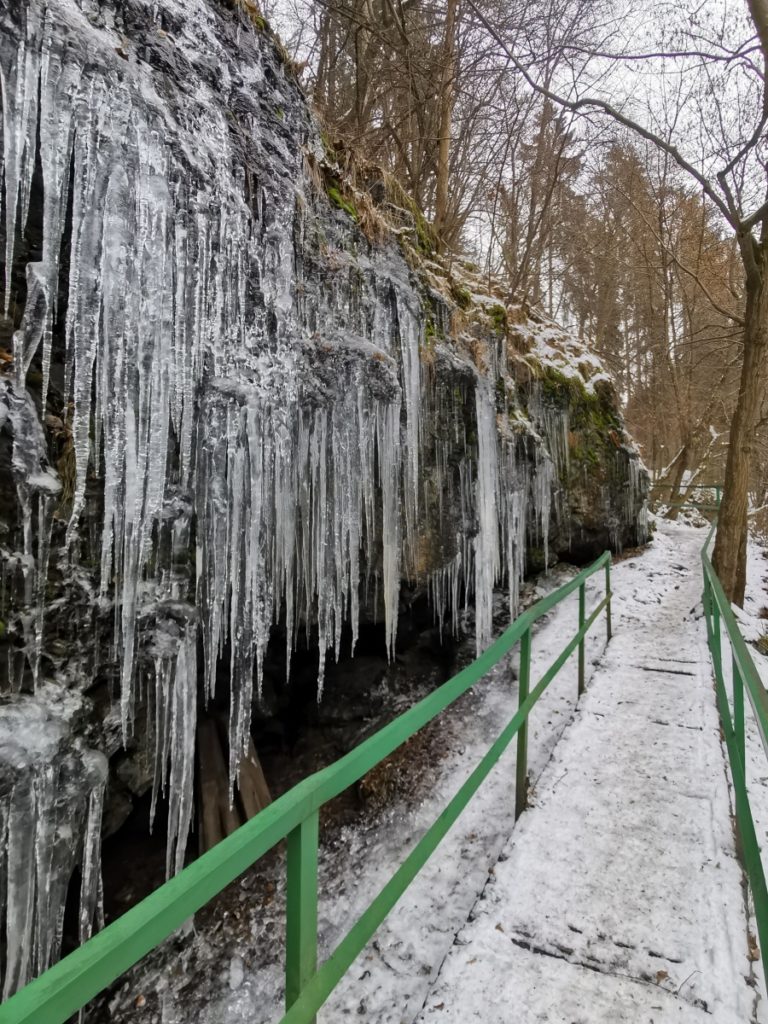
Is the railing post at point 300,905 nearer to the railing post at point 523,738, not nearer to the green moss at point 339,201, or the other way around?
the railing post at point 523,738

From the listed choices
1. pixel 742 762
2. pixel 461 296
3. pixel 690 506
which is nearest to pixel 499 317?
pixel 461 296

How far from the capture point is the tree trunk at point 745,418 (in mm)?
5914

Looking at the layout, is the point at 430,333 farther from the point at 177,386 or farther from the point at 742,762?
the point at 742,762

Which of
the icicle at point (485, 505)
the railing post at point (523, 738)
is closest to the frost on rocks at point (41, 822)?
the railing post at point (523, 738)

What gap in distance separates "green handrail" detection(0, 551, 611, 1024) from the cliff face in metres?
1.56

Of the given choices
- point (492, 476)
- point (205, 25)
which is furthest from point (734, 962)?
point (205, 25)

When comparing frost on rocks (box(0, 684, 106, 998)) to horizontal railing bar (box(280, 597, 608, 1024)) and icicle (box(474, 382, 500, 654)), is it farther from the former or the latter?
icicle (box(474, 382, 500, 654))

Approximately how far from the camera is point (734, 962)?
5.76 feet

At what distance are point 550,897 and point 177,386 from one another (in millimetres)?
2714

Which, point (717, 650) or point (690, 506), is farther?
point (690, 506)

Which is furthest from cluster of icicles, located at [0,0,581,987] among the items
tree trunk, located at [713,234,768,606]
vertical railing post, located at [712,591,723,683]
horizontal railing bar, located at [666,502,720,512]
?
horizontal railing bar, located at [666,502,720,512]

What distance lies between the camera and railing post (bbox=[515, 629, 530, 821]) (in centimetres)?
254

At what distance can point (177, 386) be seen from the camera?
266 centimetres

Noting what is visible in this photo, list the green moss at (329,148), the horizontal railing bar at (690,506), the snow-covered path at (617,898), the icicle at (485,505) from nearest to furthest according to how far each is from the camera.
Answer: the snow-covered path at (617,898) → the green moss at (329,148) → the icicle at (485,505) → the horizontal railing bar at (690,506)
